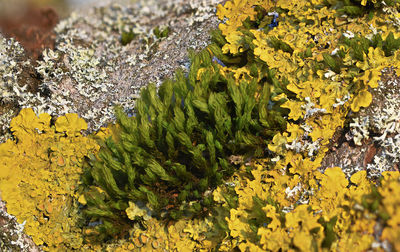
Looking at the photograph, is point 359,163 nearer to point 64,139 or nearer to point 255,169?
point 255,169

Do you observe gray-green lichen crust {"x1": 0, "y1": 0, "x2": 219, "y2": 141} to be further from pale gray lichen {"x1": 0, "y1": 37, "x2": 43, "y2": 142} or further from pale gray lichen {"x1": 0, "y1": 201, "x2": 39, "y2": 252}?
pale gray lichen {"x1": 0, "y1": 201, "x2": 39, "y2": 252}

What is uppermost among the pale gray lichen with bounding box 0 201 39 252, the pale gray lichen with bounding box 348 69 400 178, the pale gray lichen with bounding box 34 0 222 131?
the pale gray lichen with bounding box 34 0 222 131

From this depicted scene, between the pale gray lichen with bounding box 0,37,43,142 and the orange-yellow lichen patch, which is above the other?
the pale gray lichen with bounding box 0,37,43,142

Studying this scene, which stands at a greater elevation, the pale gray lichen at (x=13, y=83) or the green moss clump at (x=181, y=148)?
the pale gray lichen at (x=13, y=83)

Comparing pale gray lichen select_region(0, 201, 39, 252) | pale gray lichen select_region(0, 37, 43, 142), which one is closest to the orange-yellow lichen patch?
pale gray lichen select_region(0, 201, 39, 252)

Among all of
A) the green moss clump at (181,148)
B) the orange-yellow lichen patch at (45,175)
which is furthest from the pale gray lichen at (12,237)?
the green moss clump at (181,148)

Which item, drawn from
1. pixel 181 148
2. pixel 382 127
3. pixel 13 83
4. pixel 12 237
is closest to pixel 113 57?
pixel 13 83

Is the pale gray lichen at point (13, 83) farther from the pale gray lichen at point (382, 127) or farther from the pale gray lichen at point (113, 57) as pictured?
the pale gray lichen at point (382, 127)

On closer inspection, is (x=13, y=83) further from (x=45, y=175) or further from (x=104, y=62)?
(x=45, y=175)

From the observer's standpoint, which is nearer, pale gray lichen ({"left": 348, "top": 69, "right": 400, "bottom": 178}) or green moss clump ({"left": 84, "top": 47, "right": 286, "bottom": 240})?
pale gray lichen ({"left": 348, "top": 69, "right": 400, "bottom": 178})
